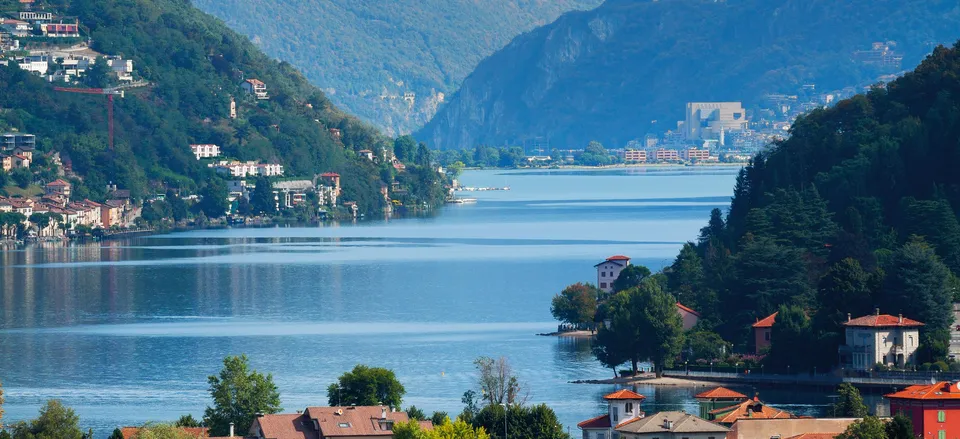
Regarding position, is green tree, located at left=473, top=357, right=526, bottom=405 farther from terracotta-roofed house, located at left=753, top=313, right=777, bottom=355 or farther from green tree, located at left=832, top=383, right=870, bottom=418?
terracotta-roofed house, located at left=753, top=313, right=777, bottom=355

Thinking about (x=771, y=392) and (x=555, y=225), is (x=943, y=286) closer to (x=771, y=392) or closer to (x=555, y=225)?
(x=771, y=392)

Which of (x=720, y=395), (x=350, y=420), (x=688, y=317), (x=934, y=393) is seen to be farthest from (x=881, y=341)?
(x=350, y=420)

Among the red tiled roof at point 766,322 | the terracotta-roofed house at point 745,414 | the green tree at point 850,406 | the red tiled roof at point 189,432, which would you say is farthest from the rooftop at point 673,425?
the red tiled roof at point 766,322

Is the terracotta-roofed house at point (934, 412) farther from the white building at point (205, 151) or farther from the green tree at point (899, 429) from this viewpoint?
the white building at point (205, 151)

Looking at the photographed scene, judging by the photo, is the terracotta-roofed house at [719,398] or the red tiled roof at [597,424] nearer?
the red tiled roof at [597,424]

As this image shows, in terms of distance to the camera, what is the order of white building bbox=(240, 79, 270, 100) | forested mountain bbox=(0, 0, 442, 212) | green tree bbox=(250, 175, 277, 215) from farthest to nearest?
white building bbox=(240, 79, 270, 100) → green tree bbox=(250, 175, 277, 215) → forested mountain bbox=(0, 0, 442, 212)

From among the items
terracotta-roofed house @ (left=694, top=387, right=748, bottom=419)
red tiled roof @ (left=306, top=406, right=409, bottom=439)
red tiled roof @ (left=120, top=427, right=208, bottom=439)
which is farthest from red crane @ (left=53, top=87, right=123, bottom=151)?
red tiled roof @ (left=306, top=406, right=409, bottom=439)
